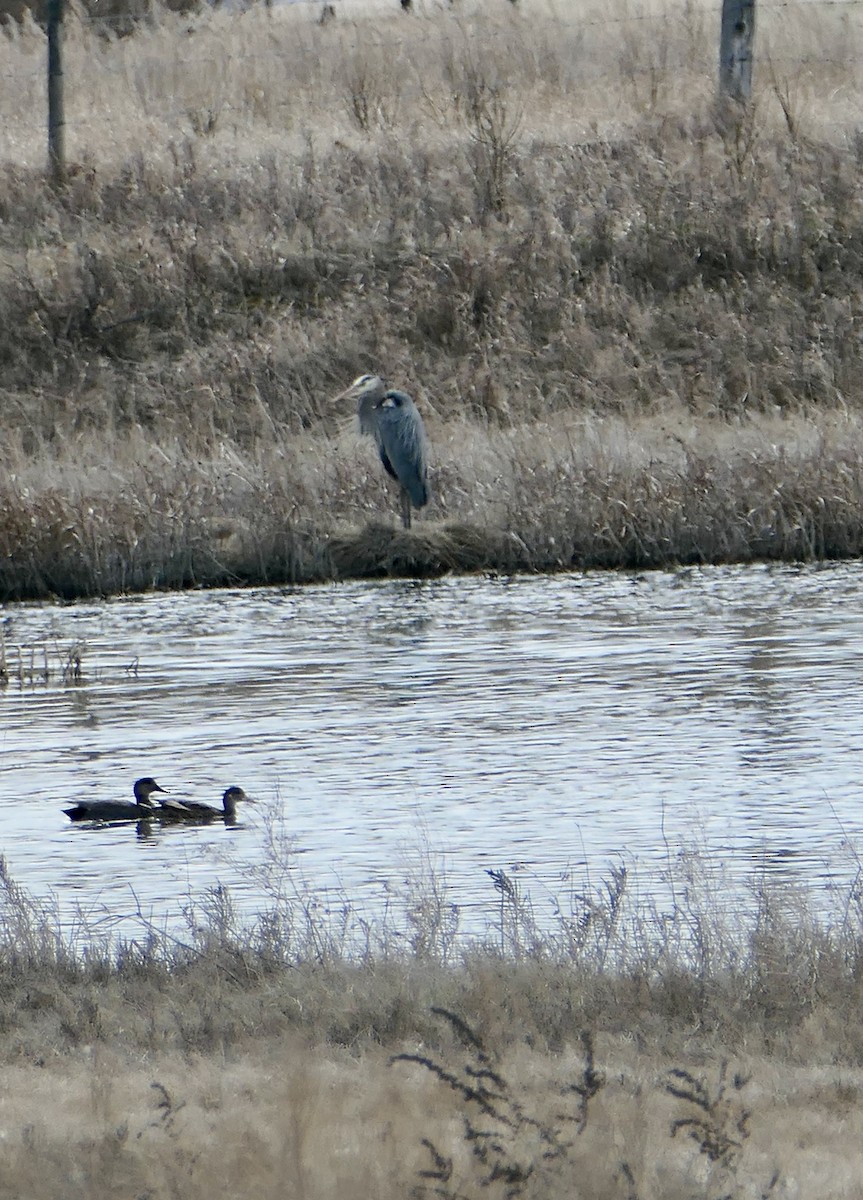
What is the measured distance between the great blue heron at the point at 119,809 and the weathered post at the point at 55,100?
51.0ft

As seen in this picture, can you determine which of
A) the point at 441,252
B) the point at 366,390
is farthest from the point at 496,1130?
the point at 441,252

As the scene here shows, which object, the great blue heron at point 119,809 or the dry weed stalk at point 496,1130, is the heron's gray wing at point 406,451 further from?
the dry weed stalk at point 496,1130

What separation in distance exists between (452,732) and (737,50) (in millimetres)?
14652

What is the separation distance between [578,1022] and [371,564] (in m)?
10.3

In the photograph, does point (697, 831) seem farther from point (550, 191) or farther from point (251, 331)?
point (550, 191)

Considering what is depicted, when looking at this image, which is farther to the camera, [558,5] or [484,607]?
[558,5]

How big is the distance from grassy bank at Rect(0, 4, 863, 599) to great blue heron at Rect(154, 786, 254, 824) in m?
7.52

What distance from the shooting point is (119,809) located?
866 centimetres

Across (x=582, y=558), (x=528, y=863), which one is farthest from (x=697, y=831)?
(x=582, y=558)

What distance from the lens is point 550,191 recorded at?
77.4 feet

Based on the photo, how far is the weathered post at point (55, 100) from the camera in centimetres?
2303

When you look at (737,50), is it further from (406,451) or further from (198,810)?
(198,810)

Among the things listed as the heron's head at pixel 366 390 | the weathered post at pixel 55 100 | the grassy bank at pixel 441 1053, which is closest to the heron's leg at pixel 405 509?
the heron's head at pixel 366 390

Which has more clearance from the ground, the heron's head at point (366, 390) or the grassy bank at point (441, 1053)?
the heron's head at point (366, 390)
